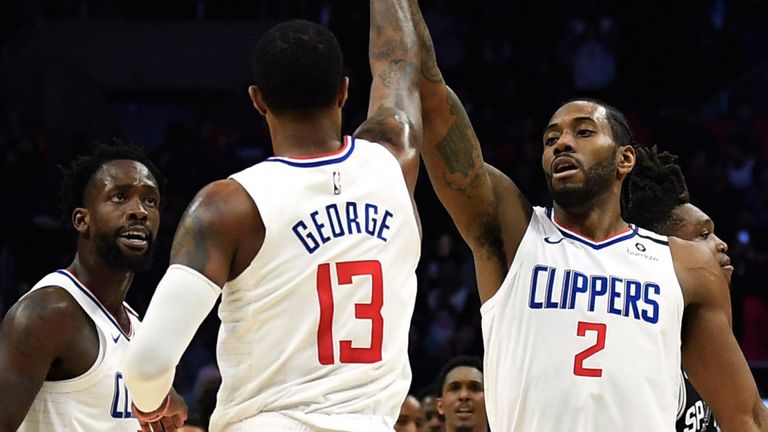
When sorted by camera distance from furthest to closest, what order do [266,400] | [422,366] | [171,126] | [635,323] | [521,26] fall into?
[521,26], [171,126], [422,366], [635,323], [266,400]

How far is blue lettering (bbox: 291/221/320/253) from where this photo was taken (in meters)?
3.42

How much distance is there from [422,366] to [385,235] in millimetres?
7746

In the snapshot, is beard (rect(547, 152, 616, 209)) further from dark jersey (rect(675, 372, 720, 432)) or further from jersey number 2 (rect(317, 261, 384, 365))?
jersey number 2 (rect(317, 261, 384, 365))

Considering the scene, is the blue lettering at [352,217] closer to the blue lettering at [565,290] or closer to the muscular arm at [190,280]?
the muscular arm at [190,280]

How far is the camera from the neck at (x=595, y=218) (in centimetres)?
498

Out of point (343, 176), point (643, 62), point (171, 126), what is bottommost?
point (343, 176)

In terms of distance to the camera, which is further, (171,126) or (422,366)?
(171,126)

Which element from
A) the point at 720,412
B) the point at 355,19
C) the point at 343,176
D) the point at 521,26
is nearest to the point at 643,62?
the point at 521,26

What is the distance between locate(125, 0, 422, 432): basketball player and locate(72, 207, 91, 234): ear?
1.60m

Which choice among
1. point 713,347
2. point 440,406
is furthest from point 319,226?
point 440,406

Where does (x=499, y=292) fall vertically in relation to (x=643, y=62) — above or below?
below

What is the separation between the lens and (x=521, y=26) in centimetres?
1462

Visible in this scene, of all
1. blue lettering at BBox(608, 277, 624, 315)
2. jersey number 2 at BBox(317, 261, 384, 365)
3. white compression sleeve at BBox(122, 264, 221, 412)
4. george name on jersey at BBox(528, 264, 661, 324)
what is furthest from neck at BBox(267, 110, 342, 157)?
blue lettering at BBox(608, 277, 624, 315)

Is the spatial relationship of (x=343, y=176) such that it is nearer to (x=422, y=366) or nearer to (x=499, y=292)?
(x=499, y=292)
